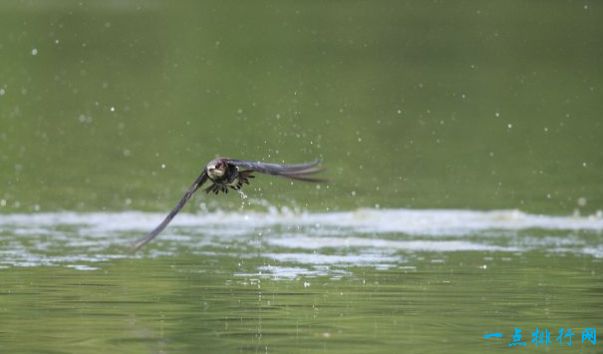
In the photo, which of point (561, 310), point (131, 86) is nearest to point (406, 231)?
point (561, 310)

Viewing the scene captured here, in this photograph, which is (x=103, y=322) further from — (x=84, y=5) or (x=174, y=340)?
(x=84, y=5)

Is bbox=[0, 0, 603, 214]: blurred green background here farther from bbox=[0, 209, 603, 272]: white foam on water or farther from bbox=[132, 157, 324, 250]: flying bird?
bbox=[132, 157, 324, 250]: flying bird

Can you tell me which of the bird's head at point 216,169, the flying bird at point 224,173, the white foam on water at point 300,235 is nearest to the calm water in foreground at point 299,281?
the white foam on water at point 300,235

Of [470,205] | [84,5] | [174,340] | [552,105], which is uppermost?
[84,5]

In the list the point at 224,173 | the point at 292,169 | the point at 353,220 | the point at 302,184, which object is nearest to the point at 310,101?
the point at 302,184

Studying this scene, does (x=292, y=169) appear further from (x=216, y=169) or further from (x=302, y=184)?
(x=302, y=184)

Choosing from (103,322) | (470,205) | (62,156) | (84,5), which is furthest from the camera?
(84,5)
